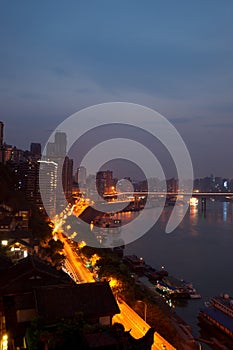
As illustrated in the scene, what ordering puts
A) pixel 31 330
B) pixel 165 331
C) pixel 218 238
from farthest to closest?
pixel 218 238
pixel 165 331
pixel 31 330

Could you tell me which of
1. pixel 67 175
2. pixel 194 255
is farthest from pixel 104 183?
pixel 194 255

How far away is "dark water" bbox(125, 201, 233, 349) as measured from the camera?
596 cm

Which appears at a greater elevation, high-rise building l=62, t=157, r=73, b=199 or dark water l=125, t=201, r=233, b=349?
high-rise building l=62, t=157, r=73, b=199

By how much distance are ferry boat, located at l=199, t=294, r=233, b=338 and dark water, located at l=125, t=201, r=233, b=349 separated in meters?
0.18

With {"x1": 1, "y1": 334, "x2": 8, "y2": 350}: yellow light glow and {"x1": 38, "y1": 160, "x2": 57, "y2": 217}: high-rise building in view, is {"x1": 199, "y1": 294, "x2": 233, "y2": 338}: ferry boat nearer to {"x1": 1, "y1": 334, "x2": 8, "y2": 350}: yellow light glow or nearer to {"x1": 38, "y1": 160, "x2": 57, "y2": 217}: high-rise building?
{"x1": 1, "y1": 334, "x2": 8, "y2": 350}: yellow light glow

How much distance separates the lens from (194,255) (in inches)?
336

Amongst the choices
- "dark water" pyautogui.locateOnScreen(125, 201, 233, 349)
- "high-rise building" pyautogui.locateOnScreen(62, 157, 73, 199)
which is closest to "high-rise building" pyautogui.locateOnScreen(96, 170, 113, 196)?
"high-rise building" pyautogui.locateOnScreen(62, 157, 73, 199)

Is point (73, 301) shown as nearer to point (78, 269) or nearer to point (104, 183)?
point (78, 269)

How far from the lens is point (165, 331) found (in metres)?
3.74

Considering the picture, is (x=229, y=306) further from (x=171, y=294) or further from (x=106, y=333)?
(x=106, y=333)

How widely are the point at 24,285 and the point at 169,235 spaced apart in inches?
358

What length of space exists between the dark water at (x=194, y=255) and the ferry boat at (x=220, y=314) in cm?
18

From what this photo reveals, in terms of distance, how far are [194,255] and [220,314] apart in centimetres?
383

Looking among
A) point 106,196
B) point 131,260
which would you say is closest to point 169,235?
point 131,260
